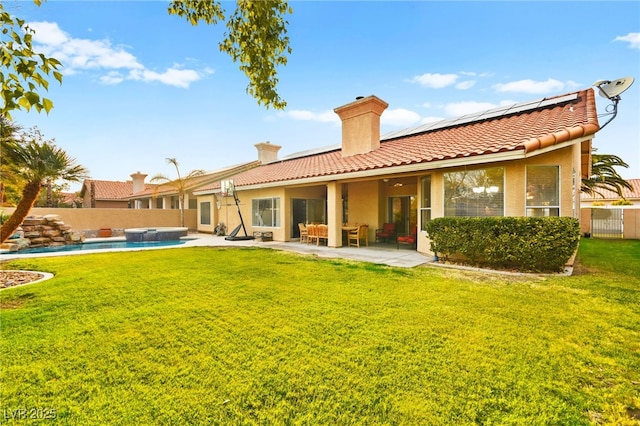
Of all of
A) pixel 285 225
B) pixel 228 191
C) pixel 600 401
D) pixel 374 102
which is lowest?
pixel 600 401

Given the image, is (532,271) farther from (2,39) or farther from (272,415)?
(2,39)

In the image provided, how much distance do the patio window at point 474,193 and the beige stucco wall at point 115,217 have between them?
2284cm

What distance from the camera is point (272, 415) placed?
2514 mm

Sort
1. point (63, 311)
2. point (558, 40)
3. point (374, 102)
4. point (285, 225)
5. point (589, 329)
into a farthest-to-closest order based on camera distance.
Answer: point (285, 225) → point (374, 102) → point (558, 40) → point (63, 311) → point (589, 329)

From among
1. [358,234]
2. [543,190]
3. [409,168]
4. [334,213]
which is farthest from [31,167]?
[543,190]

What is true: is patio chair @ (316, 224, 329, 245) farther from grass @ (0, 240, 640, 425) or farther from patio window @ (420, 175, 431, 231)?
grass @ (0, 240, 640, 425)

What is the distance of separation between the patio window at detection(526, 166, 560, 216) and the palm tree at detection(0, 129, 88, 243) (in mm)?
12888

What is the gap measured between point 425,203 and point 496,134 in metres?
3.43

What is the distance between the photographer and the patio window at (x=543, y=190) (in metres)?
8.51

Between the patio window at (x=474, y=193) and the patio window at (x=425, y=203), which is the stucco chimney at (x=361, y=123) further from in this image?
the patio window at (x=474, y=193)

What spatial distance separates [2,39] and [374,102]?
46.9ft

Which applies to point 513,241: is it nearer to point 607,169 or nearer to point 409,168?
point 409,168

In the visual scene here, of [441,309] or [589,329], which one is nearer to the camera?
[589,329]

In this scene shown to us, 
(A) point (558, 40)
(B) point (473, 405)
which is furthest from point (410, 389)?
(A) point (558, 40)
